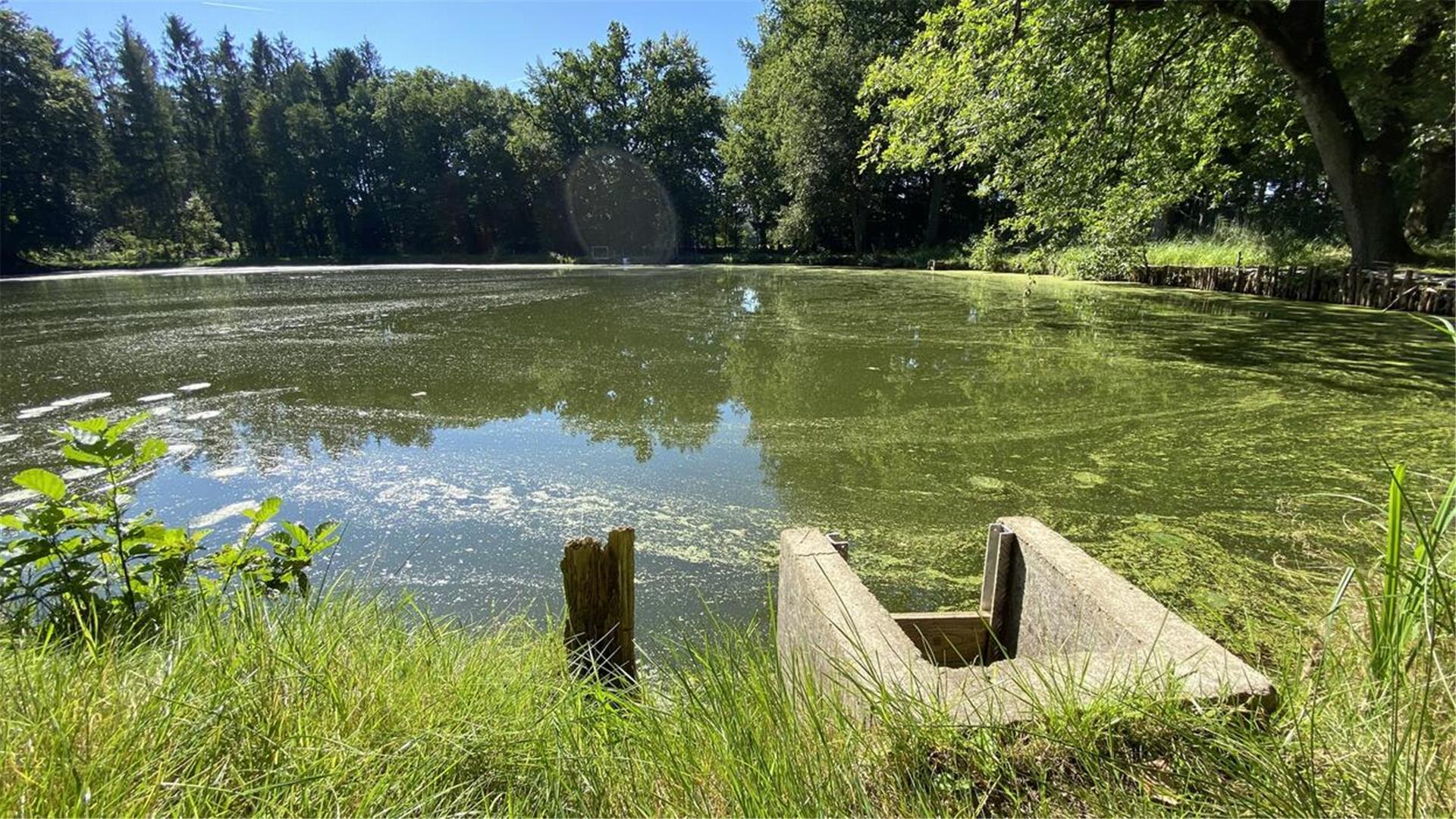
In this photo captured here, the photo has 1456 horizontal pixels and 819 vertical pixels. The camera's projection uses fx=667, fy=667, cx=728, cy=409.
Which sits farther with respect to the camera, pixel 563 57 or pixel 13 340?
pixel 563 57

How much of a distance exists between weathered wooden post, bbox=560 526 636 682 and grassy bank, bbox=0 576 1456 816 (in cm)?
44

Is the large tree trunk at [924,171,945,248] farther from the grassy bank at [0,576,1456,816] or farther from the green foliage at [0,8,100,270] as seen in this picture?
the green foliage at [0,8,100,270]

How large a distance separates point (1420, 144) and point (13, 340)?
18.6 metres

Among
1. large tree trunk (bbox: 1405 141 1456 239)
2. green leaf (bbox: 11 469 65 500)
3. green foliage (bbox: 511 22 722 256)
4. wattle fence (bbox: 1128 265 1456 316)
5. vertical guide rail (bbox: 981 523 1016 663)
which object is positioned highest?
green foliage (bbox: 511 22 722 256)

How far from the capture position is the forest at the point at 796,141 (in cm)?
852

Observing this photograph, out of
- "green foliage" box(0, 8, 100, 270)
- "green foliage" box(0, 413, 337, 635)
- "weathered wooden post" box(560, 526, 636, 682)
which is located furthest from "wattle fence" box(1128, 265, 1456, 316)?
"green foliage" box(0, 8, 100, 270)

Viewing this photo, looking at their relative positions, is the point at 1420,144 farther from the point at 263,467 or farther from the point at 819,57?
the point at 819,57

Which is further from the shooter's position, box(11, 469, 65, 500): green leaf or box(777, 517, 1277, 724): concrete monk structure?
box(11, 469, 65, 500): green leaf

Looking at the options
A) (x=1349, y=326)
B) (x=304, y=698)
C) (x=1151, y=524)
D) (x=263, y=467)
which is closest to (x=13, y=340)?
(x=263, y=467)

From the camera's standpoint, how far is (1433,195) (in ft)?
36.9

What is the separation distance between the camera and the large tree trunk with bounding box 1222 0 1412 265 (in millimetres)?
7855

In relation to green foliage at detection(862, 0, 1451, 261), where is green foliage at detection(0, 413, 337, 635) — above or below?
below

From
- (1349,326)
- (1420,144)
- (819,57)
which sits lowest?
(1349,326)

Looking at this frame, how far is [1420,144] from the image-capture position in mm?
9578
